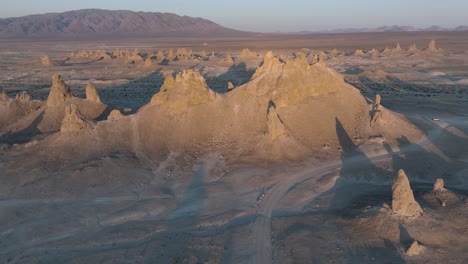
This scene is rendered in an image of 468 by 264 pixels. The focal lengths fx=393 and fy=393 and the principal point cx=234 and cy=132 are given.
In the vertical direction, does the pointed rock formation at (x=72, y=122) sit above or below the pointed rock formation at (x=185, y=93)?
below

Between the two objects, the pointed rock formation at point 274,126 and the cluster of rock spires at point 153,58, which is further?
the cluster of rock spires at point 153,58

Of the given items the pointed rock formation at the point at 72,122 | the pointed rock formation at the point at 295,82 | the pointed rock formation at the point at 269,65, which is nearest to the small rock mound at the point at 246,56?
the pointed rock formation at the point at 269,65

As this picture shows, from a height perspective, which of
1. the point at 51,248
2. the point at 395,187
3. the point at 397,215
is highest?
the point at 395,187

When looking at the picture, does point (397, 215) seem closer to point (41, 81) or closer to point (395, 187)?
point (395, 187)

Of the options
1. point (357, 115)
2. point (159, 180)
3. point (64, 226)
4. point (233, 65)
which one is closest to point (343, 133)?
point (357, 115)

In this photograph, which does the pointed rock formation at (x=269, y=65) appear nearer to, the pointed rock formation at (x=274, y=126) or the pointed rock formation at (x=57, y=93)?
the pointed rock formation at (x=274, y=126)

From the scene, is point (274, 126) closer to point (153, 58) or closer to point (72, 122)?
point (72, 122)
